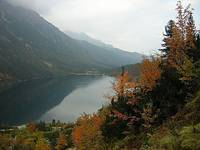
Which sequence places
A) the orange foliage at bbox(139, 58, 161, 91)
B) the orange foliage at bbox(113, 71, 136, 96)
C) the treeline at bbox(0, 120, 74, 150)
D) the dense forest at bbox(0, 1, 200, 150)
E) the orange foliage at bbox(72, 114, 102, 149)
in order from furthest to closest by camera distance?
the treeline at bbox(0, 120, 74, 150) < the orange foliage at bbox(72, 114, 102, 149) < the orange foliage at bbox(113, 71, 136, 96) < the orange foliage at bbox(139, 58, 161, 91) < the dense forest at bbox(0, 1, 200, 150)

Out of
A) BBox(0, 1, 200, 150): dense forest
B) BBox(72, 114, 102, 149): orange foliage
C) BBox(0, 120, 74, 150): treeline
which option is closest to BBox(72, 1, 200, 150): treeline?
BBox(0, 1, 200, 150): dense forest

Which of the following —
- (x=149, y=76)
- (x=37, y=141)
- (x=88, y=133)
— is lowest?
(x=37, y=141)

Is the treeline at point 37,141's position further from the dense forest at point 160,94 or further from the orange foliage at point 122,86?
the dense forest at point 160,94

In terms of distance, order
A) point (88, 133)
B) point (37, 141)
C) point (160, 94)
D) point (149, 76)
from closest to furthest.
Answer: point (160, 94) < point (149, 76) < point (88, 133) < point (37, 141)

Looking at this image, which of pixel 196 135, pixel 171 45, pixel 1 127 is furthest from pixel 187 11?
pixel 1 127

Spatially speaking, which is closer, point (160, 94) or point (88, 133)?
point (160, 94)

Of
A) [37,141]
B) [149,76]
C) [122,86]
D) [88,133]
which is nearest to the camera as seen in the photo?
[149,76]

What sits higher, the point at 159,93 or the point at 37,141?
the point at 159,93

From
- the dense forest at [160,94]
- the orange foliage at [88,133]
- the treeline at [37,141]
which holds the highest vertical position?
the dense forest at [160,94]

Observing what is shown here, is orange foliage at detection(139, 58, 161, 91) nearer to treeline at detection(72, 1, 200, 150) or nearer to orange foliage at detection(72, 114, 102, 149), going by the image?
treeline at detection(72, 1, 200, 150)

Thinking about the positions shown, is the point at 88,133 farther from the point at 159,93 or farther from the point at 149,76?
the point at 159,93

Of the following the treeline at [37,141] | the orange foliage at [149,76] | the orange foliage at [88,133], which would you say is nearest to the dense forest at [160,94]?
the orange foliage at [149,76]

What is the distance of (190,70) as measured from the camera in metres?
35.2

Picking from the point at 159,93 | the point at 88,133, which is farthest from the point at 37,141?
the point at 159,93
